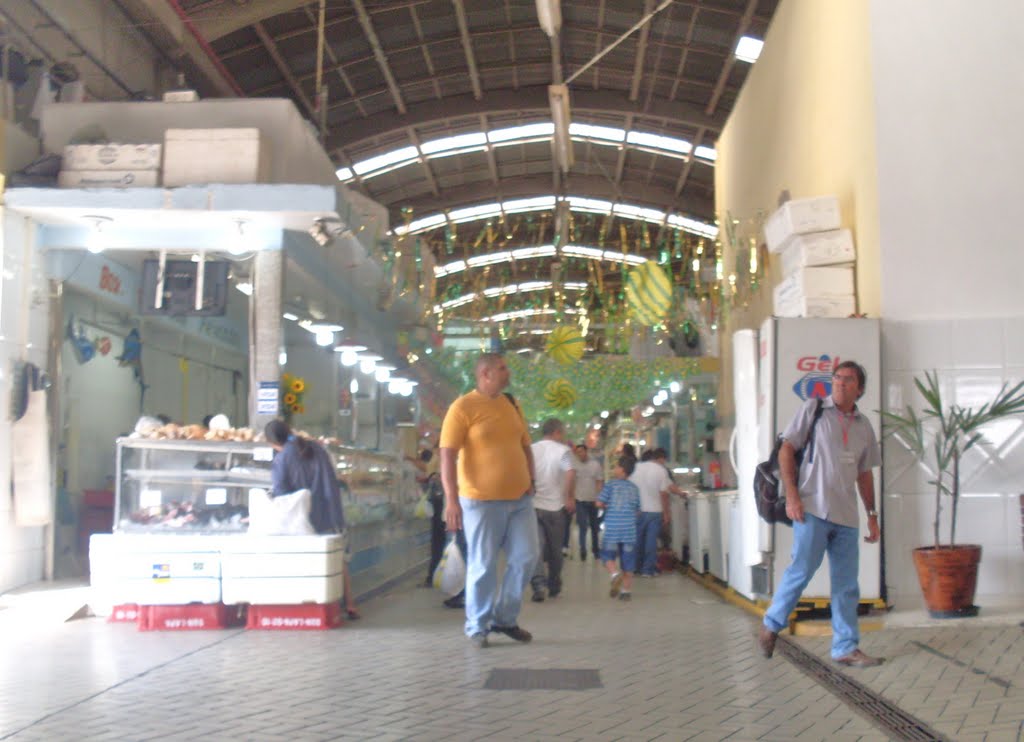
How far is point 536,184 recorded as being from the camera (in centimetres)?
2366

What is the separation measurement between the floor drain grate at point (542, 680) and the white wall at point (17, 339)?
5.09 m

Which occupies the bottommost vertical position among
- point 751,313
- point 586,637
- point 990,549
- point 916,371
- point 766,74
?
point 586,637

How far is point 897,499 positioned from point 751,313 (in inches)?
238

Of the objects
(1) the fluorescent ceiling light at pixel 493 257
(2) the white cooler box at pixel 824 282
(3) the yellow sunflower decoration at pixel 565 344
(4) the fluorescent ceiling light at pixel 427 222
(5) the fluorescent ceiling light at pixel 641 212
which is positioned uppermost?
(5) the fluorescent ceiling light at pixel 641 212

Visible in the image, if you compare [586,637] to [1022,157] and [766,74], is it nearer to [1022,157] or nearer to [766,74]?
[1022,157]

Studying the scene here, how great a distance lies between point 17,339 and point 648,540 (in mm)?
6518

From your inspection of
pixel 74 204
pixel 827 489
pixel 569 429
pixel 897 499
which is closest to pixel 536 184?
pixel 569 429

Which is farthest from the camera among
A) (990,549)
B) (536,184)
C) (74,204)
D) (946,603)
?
(536,184)

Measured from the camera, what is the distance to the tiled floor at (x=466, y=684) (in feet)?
15.5

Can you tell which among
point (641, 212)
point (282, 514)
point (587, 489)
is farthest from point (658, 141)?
point (282, 514)

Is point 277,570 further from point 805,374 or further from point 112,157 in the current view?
point 112,157

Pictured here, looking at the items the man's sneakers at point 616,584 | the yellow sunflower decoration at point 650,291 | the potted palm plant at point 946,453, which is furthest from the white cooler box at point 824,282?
the yellow sunflower decoration at point 650,291

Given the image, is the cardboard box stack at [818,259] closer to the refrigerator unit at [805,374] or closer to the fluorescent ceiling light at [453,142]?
the refrigerator unit at [805,374]

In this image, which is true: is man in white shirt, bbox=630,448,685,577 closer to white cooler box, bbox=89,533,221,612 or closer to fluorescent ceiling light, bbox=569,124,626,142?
white cooler box, bbox=89,533,221,612
